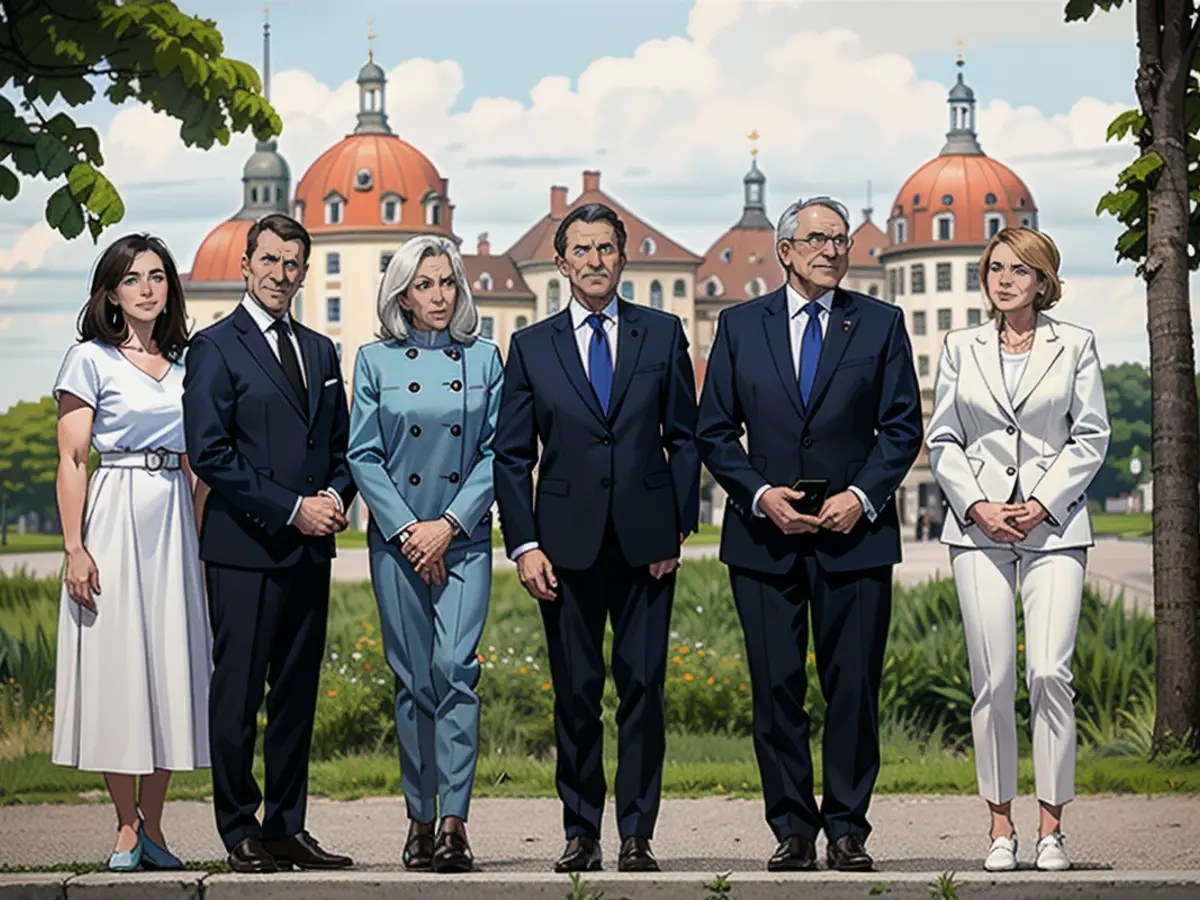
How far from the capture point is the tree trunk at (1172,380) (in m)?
10.8

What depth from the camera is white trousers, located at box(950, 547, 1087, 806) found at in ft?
23.8

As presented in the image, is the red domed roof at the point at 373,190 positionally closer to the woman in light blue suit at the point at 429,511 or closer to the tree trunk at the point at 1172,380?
the tree trunk at the point at 1172,380

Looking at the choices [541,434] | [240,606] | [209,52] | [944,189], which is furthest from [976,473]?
[944,189]

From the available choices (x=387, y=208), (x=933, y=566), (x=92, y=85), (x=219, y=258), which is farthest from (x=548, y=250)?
(x=92, y=85)

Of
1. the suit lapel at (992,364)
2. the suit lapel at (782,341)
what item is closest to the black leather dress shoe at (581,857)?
the suit lapel at (782,341)

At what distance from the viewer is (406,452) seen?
291 inches

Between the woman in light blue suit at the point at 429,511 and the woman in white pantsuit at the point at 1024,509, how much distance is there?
1.70 metres

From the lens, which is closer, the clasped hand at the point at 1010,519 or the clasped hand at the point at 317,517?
the clasped hand at the point at 1010,519

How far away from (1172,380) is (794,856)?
461 centimetres

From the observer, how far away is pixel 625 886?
7000mm

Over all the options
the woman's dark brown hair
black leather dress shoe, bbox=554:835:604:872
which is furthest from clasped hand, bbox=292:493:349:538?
black leather dress shoe, bbox=554:835:604:872

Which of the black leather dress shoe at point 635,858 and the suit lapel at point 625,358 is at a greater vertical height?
the suit lapel at point 625,358

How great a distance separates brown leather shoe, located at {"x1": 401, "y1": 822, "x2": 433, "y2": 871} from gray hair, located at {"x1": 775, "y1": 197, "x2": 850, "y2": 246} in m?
2.49

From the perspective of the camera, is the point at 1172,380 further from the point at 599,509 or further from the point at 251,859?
the point at 251,859
